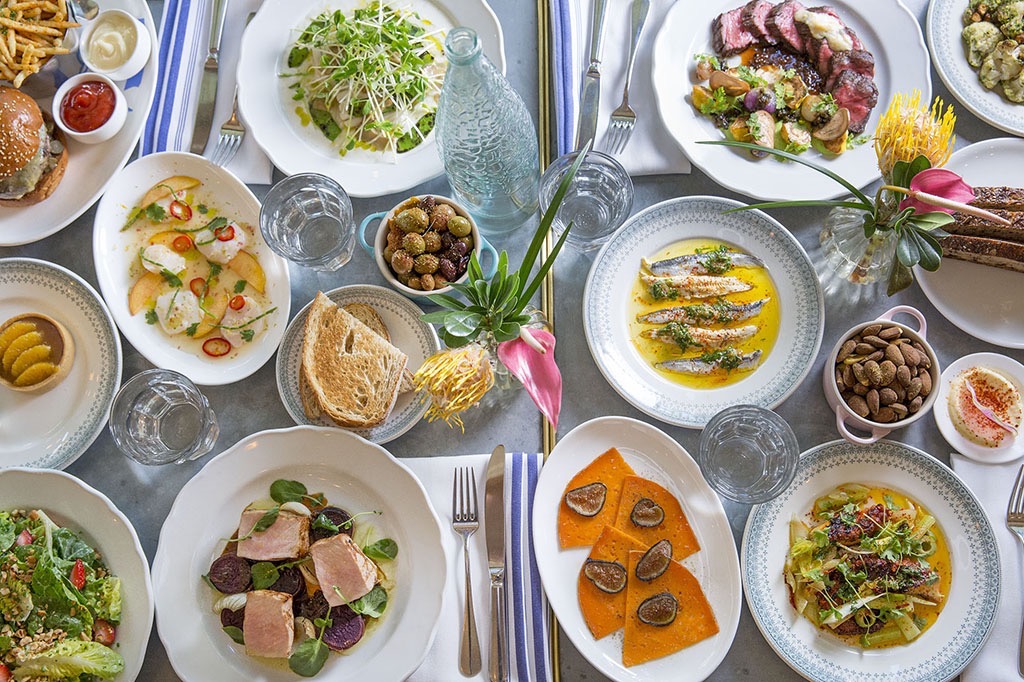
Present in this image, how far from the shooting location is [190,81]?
2.12 metres

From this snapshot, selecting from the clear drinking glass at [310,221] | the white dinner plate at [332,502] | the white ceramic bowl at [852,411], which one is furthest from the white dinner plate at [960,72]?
the white dinner plate at [332,502]

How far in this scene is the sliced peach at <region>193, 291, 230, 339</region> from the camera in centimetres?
195

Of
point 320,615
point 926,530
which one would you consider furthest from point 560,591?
point 926,530

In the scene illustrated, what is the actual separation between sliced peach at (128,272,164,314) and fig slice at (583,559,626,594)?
124 centimetres

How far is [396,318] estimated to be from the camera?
76.5 inches

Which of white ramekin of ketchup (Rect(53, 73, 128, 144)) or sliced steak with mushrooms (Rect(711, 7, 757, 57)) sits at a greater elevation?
sliced steak with mushrooms (Rect(711, 7, 757, 57))

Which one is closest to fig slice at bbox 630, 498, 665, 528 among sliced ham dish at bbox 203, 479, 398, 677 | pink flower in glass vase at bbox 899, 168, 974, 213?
sliced ham dish at bbox 203, 479, 398, 677

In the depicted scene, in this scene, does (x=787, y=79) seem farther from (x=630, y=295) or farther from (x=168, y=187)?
(x=168, y=187)

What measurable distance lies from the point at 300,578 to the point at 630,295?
3.34 feet

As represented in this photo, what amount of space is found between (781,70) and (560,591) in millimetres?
1413

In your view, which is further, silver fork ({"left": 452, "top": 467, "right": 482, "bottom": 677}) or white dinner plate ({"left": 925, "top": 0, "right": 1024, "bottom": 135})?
white dinner plate ({"left": 925, "top": 0, "right": 1024, "bottom": 135})

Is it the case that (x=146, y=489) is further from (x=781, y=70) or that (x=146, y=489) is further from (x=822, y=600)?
(x=781, y=70)

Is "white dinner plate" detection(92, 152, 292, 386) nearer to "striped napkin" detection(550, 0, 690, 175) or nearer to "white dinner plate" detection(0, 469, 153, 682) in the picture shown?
"white dinner plate" detection(0, 469, 153, 682)

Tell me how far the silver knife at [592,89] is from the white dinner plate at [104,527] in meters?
1.42
